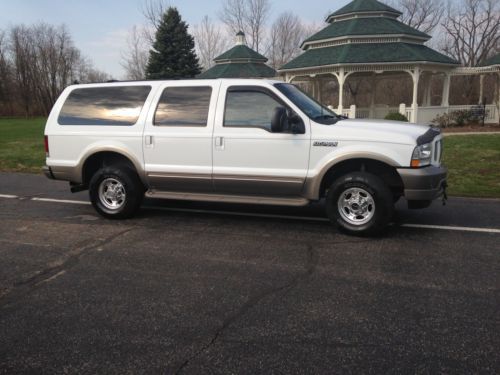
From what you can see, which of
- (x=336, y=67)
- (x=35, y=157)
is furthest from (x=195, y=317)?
(x=336, y=67)

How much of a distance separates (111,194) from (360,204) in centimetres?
372

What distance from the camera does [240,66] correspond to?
30.0 metres

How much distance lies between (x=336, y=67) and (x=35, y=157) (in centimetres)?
1498

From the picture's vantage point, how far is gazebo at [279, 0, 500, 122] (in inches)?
875

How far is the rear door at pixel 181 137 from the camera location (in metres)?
6.38

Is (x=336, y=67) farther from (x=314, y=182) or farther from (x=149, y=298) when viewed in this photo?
(x=149, y=298)

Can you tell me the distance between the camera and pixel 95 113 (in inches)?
276

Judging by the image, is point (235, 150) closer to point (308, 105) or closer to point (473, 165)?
point (308, 105)

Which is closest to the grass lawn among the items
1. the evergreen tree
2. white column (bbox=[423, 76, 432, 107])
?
white column (bbox=[423, 76, 432, 107])

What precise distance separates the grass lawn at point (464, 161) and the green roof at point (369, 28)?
345 inches

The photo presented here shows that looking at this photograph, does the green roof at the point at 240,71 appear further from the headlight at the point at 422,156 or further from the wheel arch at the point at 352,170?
the headlight at the point at 422,156

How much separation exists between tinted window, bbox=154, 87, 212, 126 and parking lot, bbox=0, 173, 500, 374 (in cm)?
149

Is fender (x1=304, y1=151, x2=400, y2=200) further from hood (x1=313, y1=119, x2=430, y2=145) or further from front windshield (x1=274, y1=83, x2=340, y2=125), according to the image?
front windshield (x1=274, y1=83, x2=340, y2=125)

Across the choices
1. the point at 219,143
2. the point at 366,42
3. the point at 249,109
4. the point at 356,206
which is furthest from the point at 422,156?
the point at 366,42
